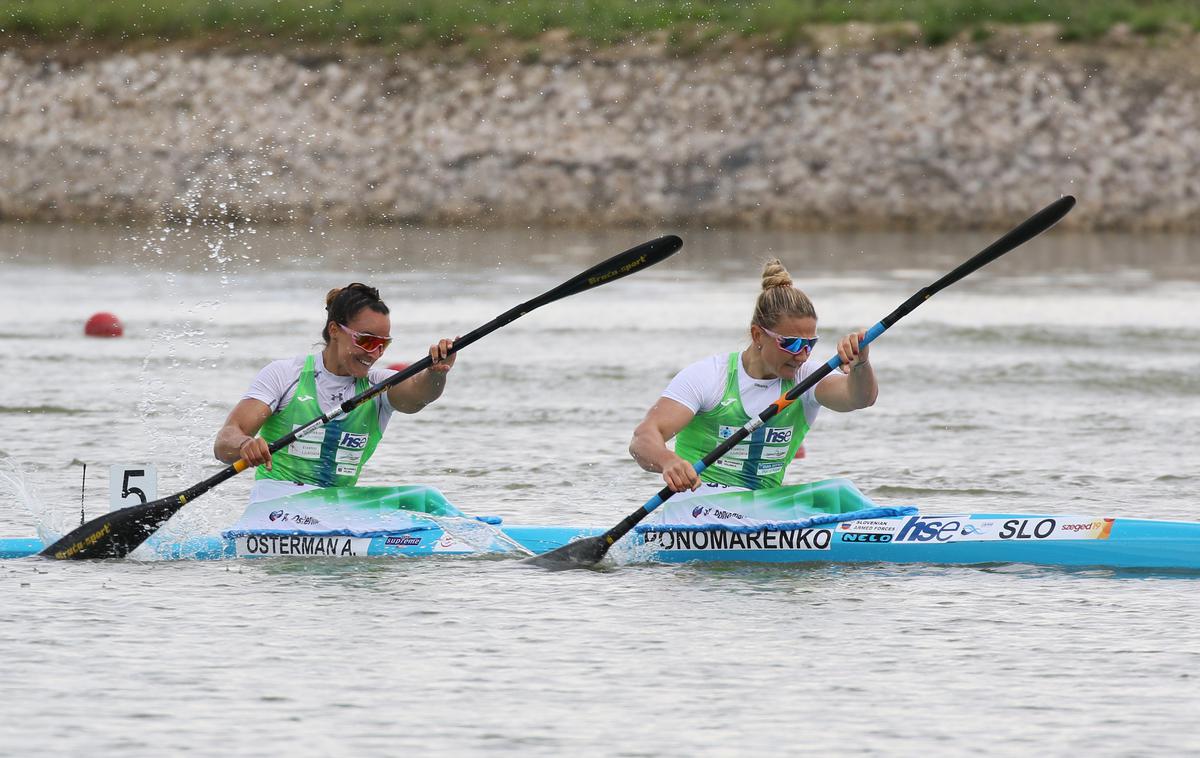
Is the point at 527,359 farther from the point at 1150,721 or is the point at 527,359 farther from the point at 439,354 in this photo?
the point at 1150,721

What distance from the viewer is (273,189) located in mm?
37688

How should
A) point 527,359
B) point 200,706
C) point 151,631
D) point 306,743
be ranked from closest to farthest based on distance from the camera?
point 306,743 → point 200,706 → point 151,631 → point 527,359

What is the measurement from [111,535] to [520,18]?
104 ft

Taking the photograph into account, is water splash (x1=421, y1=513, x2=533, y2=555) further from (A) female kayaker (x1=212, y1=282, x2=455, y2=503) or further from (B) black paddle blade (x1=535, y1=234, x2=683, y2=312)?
(B) black paddle blade (x1=535, y1=234, x2=683, y2=312)

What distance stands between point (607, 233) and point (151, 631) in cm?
2753

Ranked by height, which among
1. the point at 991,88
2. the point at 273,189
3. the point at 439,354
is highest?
the point at 991,88

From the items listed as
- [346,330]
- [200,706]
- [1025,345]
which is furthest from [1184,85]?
[200,706]

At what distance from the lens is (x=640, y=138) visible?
122 feet

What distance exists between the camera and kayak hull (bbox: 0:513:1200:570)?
8828 millimetres

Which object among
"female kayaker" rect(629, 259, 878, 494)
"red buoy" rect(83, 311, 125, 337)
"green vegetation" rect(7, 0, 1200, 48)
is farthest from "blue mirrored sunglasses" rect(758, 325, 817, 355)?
"green vegetation" rect(7, 0, 1200, 48)

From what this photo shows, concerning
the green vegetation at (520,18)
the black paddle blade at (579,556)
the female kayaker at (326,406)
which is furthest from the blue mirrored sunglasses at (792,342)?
the green vegetation at (520,18)

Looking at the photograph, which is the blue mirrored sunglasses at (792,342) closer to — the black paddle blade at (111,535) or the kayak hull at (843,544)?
the kayak hull at (843,544)

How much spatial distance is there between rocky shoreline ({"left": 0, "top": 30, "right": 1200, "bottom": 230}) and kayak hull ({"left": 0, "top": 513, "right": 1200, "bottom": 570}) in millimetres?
27022

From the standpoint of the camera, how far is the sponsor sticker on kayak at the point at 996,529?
8.91 meters
